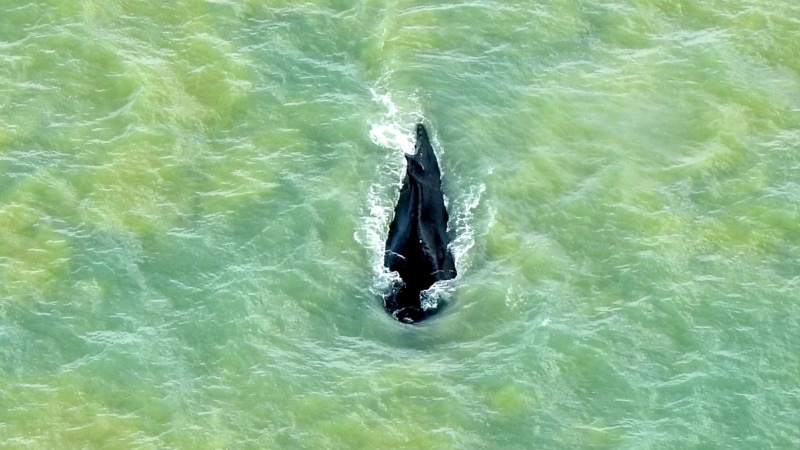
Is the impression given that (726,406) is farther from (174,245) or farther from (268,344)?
(174,245)

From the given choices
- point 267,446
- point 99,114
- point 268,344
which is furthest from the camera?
point 99,114

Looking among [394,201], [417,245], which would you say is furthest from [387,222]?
[417,245]

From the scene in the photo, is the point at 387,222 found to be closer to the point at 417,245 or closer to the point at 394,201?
the point at 394,201

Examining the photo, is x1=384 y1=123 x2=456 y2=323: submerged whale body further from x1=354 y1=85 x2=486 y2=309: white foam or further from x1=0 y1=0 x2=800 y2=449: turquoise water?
x1=0 y1=0 x2=800 y2=449: turquoise water

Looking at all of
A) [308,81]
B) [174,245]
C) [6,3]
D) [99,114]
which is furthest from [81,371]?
[6,3]

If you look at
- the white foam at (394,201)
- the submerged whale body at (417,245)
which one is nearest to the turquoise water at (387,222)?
the white foam at (394,201)
